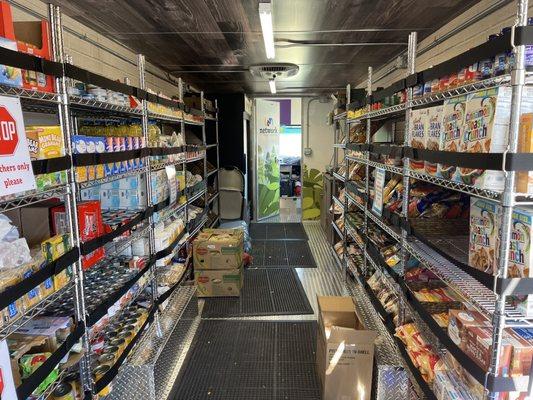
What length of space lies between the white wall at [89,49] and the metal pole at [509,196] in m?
2.59

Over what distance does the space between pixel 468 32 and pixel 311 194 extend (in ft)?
18.2

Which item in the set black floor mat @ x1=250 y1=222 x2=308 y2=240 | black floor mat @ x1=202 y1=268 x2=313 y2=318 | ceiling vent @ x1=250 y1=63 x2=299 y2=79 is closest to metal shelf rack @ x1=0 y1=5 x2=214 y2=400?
black floor mat @ x1=202 y1=268 x2=313 y2=318

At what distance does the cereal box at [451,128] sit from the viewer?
5.54 ft

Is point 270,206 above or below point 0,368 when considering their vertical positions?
below

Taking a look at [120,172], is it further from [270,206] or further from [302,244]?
[270,206]

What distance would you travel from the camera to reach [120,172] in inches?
93.1

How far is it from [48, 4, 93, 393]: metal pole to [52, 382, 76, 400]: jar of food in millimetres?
63

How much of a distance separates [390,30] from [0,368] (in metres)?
3.38

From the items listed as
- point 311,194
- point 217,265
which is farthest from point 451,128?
point 311,194

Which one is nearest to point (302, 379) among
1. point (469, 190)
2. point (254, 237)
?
point (469, 190)

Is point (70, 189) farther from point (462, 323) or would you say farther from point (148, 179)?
point (462, 323)

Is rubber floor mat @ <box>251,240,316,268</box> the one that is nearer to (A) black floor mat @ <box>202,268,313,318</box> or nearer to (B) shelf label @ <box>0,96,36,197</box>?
(A) black floor mat @ <box>202,268,313,318</box>

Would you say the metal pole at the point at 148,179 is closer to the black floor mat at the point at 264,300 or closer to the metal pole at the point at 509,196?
the black floor mat at the point at 264,300

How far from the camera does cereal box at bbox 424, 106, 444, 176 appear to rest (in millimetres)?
1927
